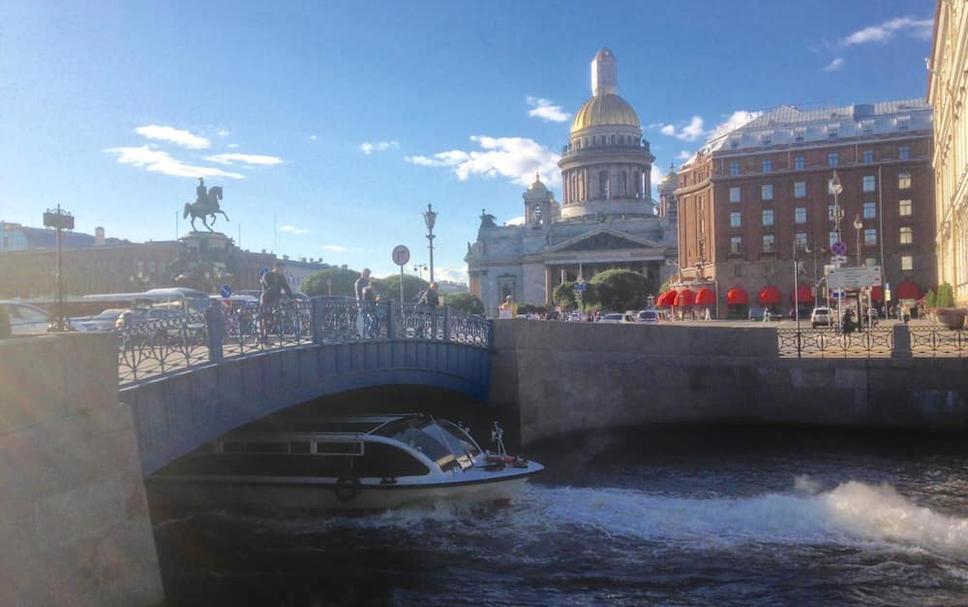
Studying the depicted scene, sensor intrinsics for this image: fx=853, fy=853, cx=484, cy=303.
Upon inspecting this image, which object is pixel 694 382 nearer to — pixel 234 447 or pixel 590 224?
pixel 234 447

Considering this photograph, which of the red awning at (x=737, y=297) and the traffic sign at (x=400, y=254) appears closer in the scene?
the traffic sign at (x=400, y=254)

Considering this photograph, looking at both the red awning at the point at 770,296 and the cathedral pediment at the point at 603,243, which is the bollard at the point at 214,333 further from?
the cathedral pediment at the point at 603,243

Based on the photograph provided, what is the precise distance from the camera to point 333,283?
9612 centimetres

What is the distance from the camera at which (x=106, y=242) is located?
9688cm

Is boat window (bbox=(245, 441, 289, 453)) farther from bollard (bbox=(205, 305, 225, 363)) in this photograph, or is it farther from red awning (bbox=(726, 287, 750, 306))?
red awning (bbox=(726, 287, 750, 306))

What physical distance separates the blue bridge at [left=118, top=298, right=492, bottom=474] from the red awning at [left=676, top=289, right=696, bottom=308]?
5701 centimetres

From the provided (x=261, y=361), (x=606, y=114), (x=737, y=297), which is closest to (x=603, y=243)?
(x=606, y=114)

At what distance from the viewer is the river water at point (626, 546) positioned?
43.6 feet

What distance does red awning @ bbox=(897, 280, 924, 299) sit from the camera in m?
69.3

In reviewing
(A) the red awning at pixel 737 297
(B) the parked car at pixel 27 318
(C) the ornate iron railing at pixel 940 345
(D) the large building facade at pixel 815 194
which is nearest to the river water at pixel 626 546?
(B) the parked car at pixel 27 318

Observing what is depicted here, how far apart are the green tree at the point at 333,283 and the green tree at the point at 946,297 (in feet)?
210

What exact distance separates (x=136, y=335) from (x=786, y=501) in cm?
1326

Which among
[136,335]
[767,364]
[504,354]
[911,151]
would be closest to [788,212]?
[911,151]

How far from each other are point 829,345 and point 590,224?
3803 inches
